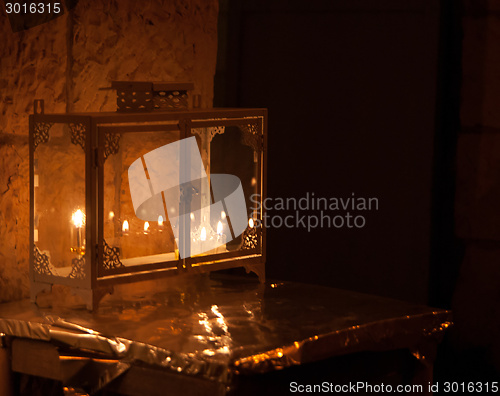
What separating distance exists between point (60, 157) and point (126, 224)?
0.98ft

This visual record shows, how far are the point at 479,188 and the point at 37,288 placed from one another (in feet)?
5.96

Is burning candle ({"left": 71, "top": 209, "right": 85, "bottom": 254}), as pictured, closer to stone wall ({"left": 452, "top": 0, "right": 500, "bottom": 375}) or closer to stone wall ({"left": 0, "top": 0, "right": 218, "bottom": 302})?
stone wall ({"left": 0, "top": 0, "right": 218, "bottom": 302})

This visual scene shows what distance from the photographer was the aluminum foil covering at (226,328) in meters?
2.13

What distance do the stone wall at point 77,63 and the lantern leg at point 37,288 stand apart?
0.13 meters

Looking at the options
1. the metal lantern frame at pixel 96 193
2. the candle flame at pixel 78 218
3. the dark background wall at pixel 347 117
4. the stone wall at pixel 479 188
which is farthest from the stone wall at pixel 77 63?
the stone wall at pixel 479 188

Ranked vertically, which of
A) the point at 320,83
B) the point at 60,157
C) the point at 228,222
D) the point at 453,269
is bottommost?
the point at 453,269

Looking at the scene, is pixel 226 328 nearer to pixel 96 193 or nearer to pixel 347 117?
pixel 96 193

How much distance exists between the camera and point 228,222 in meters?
2.81

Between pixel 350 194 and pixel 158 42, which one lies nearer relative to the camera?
pixel 158 42

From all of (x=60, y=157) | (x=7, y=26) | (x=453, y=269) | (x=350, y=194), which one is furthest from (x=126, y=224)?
(x=453, y=269)

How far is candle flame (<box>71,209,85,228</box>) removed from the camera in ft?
7.93

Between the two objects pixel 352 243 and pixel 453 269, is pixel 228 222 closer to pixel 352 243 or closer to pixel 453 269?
pixel 352 243

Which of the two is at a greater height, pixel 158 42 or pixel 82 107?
pixel 158 42

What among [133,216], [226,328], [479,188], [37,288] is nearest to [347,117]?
[479,188]
